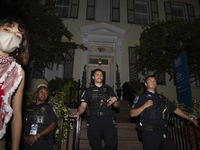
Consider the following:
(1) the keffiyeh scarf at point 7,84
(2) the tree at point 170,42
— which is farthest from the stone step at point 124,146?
(2) the tree at point 170,42

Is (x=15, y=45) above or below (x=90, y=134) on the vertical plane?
above

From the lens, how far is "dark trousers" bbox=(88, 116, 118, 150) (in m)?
3.16

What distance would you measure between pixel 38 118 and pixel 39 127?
198 mm

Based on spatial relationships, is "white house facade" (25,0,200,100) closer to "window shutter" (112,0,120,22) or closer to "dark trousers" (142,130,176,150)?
"window shutter" (112,0,120,22)

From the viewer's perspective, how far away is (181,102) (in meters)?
6.93

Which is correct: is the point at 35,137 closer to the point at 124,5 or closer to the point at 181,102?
the point at 181,102

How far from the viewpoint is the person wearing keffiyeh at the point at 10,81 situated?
126 centimetres

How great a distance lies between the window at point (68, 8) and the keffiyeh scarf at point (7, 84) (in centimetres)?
1202

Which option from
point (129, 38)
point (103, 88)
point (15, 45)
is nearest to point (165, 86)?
point (129, 38)

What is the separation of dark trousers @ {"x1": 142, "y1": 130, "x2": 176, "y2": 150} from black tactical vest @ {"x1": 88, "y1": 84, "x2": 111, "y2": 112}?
1.02m

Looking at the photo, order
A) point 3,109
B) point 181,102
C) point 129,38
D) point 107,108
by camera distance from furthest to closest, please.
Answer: point 129,38 < point 181,102 < point 107,108 < point 3,109

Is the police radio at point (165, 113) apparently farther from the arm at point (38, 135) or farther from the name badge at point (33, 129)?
the name badge at point (33, 129)

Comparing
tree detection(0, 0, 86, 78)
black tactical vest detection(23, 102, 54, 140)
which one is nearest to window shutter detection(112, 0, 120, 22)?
tree detection(0, 0, 86, 78)

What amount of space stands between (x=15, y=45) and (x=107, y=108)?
2.52 m
